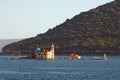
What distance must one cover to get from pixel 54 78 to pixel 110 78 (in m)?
14.2

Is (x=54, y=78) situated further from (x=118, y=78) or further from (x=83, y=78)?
(x=118, y=78)

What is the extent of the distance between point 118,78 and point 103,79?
14.8 feet

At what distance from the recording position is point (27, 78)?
13925 centimetres

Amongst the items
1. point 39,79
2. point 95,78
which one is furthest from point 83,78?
point 39,79

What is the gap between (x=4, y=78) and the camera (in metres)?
138

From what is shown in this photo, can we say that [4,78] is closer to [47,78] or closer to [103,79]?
[47,78]

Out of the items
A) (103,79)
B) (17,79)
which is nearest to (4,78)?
(17,79)

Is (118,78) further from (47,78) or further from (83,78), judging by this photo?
(47,78)

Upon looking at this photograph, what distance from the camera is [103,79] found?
444 ft

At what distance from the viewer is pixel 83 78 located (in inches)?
5512

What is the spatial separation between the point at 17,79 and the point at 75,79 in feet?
46.9

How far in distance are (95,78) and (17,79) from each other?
19.7m

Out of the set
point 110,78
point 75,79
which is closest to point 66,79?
point 75,79

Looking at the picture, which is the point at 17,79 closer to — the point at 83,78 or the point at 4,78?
the point at 4,78
